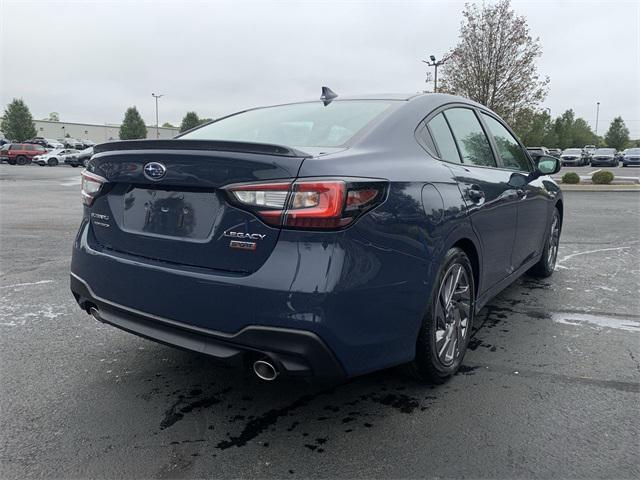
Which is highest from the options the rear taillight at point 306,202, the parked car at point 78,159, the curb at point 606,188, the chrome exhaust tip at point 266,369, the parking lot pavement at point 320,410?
the parked car at point 78,159

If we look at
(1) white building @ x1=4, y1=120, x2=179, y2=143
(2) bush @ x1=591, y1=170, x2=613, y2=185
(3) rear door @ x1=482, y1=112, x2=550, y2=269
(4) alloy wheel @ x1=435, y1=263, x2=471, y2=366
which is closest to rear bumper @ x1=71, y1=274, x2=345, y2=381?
(4) alloy wheel @ x1=435, y1=263, x2=471, y2=366

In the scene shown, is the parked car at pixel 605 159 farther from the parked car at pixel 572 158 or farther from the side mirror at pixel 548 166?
the side mirror at pixel 548 166

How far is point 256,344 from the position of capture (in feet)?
7.36

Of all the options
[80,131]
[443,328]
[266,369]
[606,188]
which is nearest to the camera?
[266,369]

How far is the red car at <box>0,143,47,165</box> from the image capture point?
44000 mm

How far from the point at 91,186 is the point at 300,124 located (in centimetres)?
120

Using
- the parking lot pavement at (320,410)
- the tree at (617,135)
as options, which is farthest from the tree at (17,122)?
the tree at (617,135)

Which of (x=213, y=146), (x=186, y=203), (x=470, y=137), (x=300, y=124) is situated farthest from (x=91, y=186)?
(x=470, y=137)

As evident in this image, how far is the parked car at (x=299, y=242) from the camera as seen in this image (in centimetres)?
220

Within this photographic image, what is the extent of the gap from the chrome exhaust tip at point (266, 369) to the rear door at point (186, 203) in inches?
15.4

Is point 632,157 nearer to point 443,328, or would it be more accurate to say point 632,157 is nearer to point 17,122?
point 443,328

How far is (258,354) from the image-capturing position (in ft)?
7.52

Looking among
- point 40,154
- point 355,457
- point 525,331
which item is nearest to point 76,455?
point 355,457

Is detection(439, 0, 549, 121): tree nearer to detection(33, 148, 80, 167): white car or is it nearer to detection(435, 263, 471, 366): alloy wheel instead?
detection(435, 263, 471, 366): alloy wheel
